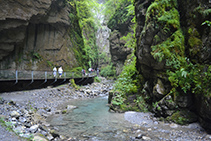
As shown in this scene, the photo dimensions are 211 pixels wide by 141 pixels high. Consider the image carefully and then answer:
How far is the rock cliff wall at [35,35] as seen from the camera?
1310 centimetres

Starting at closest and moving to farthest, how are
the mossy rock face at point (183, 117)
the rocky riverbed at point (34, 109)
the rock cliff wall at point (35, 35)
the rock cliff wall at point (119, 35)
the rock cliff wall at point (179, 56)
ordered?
1. the rocky riverbed at point (34, 109)
2. the rock cliff wall at point (179, 56)
3. the mossy rock face at point (183, 117)
4. the rock cliff wall at point (35, 35)
5. the rock cliff wall at point (119, 35)

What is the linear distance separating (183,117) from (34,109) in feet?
27.5

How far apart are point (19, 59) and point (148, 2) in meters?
14.6

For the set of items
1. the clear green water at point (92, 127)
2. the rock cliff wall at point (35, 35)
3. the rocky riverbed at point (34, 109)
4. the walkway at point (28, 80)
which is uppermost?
the rock cliff wall at point (35, 35)

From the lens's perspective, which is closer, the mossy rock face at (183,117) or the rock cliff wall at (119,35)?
the mossy rock face at (183,117)

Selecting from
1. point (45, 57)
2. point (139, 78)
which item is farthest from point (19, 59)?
point (139, 78)

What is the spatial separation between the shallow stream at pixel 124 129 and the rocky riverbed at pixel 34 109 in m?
0.77

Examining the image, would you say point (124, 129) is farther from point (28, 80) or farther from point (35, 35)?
point (35, 35)

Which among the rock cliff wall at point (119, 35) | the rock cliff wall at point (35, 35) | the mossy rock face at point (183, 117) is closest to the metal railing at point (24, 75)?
the rock cliff wall at point (35, 35)

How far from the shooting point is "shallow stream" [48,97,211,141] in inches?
223

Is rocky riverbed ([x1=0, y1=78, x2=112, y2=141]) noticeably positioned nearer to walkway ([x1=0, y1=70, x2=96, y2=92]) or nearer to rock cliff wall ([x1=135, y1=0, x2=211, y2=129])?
walkway ([x1=0, y1=70, x2=96, y2=92])

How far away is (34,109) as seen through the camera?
9109 mm

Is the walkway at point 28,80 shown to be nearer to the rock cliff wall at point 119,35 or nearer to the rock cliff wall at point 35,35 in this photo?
the rock cliff wall at point 35,35

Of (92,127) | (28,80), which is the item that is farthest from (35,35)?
(92,127)
